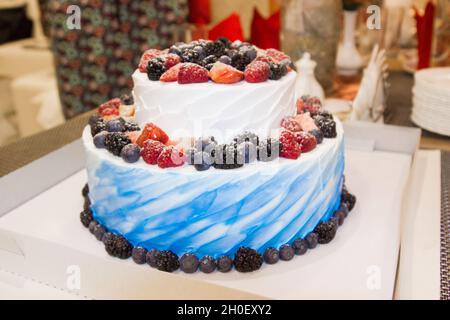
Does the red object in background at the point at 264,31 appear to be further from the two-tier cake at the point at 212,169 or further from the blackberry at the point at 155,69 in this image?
the blackberry at the point at 155,69

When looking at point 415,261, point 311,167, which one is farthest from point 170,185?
point 415,261

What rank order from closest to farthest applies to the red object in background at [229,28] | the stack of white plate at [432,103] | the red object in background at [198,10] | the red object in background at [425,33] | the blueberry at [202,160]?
the blueberry at [202,160]
the stack of white plate at [432,103]
the red object in background at [229,28]
the red object in background at [425,33]
the red object in background at [198,10]

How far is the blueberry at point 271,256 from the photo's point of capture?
1.41 m

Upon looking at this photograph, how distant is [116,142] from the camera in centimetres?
142

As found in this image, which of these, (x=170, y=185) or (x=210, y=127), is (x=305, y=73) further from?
(x=170, y=185)

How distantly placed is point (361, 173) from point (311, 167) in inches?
23.5

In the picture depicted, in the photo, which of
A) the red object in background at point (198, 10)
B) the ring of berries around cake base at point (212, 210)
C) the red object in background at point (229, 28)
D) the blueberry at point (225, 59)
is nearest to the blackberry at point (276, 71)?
the blueberry at point (225, 59)

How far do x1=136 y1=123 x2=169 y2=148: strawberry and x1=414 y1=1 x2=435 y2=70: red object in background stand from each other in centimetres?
165

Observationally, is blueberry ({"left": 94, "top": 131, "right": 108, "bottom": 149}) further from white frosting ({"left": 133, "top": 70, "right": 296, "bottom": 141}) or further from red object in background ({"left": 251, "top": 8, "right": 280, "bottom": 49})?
red object in background ({"left": 251, "top": 8, "right": 280, "bottom": 49})

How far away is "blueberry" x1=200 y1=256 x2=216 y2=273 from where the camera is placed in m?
1.38

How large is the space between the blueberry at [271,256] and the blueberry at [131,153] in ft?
1.33

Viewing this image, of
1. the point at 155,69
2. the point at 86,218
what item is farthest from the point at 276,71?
the point at 86,218

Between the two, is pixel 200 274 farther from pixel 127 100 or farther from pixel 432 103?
pixel 432 103

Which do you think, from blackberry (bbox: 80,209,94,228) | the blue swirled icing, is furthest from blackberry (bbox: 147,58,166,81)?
blackberry (bbox: 80,209,94,228)
